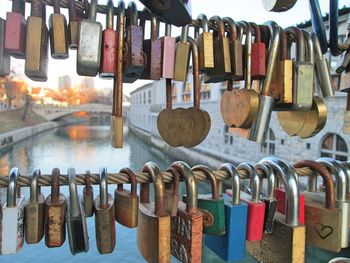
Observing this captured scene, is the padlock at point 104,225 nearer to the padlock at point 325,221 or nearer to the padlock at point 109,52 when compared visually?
the padlock at point 109,52

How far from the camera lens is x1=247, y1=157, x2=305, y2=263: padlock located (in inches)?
20.1

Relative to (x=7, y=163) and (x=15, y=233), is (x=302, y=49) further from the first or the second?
(x=7, y=163)

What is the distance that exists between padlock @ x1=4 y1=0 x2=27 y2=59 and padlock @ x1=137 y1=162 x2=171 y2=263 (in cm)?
29

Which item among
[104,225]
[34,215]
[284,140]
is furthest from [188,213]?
[284,140]

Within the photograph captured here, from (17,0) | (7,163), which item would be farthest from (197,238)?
(7,163)

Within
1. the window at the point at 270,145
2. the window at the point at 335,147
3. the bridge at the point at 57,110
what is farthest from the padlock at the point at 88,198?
the bridge at the point at 57,110

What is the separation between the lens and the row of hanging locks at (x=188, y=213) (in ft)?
1.58

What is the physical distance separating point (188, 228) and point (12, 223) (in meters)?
0.27

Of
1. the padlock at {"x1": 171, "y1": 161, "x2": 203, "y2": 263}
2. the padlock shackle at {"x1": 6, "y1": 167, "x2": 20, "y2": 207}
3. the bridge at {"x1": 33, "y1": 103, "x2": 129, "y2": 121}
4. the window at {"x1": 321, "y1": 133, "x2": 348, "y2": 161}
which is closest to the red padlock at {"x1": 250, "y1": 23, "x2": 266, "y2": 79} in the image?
the padlock at {"x1": 171, "y1": 161, "x2": 203, "y2": 263}

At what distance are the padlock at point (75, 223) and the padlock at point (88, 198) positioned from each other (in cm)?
3

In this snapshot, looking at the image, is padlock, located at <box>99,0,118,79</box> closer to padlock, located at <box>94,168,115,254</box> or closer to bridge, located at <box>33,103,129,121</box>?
padlock, located at <box>94,168,115,254</box>

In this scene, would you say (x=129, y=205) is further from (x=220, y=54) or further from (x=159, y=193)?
(x=220, y=54)

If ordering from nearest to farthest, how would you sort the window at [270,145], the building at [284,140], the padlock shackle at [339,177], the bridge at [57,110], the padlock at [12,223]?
the padlock at [12,223] → the padlock shackle at [339,177] → the building at [284,140] → the window at [270,145] → the bridge at [57,110]

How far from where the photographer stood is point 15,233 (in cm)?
46
